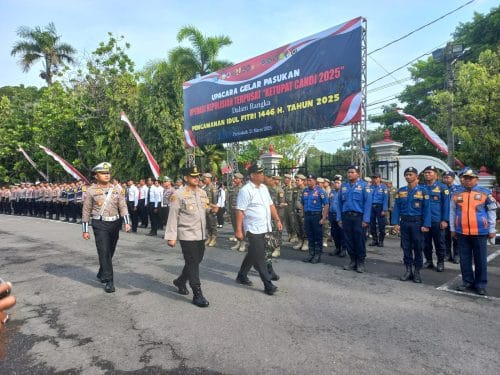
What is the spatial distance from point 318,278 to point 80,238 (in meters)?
7.65

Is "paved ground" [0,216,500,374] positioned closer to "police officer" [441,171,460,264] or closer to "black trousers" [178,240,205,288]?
"black trousers" [178,240,205,288]

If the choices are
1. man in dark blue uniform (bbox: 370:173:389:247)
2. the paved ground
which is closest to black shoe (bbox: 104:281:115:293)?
the paved ground

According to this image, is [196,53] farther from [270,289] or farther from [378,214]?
[270,289]

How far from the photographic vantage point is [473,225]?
516 centimetres

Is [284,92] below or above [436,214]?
above

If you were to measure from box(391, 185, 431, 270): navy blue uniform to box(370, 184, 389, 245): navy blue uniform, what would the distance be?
10.8 feet

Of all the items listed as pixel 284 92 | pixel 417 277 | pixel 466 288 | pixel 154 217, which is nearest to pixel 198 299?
pixel 417 277

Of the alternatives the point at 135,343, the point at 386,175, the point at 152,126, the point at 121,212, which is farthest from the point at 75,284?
the point at 152,126

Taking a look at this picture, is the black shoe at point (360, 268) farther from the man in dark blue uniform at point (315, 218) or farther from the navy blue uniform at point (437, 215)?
the navy blue uniform at point (437, 215)

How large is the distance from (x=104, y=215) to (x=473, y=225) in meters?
5.27

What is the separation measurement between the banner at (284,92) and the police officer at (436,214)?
13.5ft

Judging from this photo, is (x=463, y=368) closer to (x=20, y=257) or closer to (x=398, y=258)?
(x=398, y=258)

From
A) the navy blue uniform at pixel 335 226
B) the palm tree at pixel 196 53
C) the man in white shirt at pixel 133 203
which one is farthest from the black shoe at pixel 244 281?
the palm tree at pixel 196 53

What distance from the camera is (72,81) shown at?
981 inches
